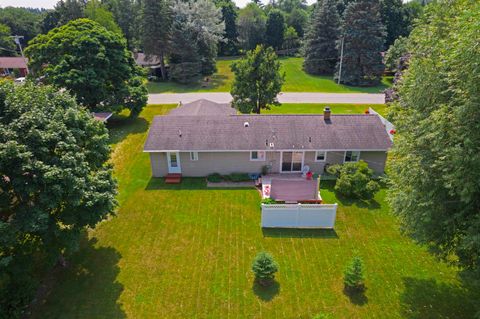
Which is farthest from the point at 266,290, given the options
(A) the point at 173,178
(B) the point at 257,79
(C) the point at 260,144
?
(B) the point at 257,79

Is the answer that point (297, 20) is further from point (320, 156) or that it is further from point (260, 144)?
point (260, 144)

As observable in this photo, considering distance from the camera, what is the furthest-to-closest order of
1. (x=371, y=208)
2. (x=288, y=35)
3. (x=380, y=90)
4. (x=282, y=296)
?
(x=288, y=35), (x=380, y=90), (x=371, y=208), (x=282, y=296)

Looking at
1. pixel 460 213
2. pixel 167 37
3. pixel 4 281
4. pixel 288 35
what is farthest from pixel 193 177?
pixel 288 35

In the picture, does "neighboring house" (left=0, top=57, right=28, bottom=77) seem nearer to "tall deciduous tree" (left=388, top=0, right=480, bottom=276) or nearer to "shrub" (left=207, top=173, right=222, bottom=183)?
"shrub" (left=207, top=173, right=222, bottom=183)

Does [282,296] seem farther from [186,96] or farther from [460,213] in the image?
[186,96]

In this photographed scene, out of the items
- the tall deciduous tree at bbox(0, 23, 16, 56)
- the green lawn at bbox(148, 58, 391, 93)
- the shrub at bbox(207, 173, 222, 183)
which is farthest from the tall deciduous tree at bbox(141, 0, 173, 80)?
the tall deciduous tree at bbox(0, 23, 16, 56)

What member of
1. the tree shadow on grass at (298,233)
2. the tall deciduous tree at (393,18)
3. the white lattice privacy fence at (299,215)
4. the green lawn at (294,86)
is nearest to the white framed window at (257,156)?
the white lattice privacy fence at (299,215)
